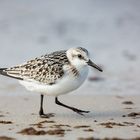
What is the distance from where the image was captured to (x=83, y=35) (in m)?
14.6

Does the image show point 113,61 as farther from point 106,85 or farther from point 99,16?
point 99,16

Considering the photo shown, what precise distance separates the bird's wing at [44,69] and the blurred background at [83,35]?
1.82 meters

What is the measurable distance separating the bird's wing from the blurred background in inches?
71.6

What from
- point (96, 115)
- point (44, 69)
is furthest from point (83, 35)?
point (44, 69)

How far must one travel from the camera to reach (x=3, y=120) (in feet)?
27.0

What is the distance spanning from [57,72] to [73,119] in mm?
651

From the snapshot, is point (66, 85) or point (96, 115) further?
point (96, 115)

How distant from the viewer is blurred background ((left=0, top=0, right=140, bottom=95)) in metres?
11.0

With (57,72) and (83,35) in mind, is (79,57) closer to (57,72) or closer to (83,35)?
(57,72)

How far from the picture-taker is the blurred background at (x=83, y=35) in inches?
433

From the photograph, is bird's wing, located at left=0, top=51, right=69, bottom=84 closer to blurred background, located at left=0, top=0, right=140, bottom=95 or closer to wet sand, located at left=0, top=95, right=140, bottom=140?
wet sand, located at left=0, top=95, right=140, bottom=140

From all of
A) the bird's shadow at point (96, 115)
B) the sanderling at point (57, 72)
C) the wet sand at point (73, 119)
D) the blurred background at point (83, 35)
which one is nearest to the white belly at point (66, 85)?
the sanderling at point (57, 72)

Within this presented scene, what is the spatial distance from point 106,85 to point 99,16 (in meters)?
5.54

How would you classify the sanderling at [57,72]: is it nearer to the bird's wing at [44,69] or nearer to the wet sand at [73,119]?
the bird's wing at [44,69]
